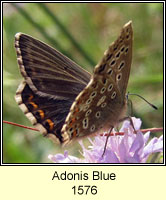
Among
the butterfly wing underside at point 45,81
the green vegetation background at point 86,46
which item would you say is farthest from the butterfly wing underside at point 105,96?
the green vegetation background at point 86,46

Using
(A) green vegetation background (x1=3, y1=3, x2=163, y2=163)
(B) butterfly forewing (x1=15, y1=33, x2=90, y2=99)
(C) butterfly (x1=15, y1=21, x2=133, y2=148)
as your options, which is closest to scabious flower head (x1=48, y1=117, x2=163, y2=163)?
(C) butterfly (x1=15, y1=21, x2=133, y2=148)

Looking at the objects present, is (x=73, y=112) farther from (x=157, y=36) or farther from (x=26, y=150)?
(x=157, y=36)

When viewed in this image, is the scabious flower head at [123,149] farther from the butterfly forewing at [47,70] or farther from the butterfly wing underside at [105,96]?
the butterfly forewing at [47,70]

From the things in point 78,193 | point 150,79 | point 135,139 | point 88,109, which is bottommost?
point 78,193

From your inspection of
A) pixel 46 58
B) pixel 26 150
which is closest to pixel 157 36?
pixel 26 150

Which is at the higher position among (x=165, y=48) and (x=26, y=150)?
(x=165, y=48)

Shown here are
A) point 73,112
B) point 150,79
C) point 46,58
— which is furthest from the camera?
point 150,79
